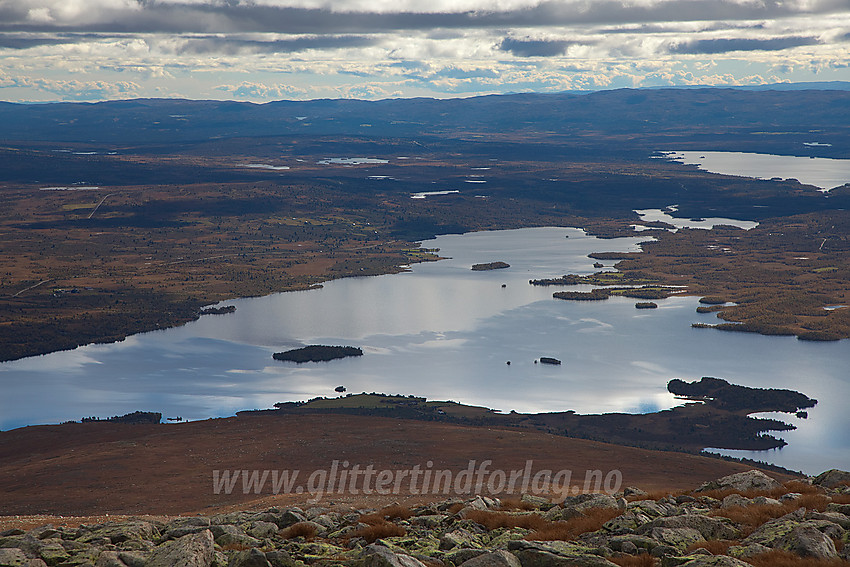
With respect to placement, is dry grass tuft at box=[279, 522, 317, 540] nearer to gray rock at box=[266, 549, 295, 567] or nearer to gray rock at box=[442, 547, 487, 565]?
gray rock at box=[266, 549, 295, 567]

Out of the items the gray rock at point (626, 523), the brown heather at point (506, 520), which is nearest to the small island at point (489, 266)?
the brown heather at point (506, 520)

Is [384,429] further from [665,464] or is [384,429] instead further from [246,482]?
[665,464]

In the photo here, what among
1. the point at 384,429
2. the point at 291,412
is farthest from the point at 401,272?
the point at 384,429

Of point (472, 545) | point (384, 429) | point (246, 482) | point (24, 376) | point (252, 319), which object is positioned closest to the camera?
point (472, 545)

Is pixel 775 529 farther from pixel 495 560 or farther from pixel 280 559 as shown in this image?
pixel 280 559

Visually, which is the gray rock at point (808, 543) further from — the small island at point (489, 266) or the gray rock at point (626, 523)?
the small island at point (489, 266)

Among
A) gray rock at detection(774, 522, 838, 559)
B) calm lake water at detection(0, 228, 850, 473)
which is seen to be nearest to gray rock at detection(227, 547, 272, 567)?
gray rock at detection(774, 522, 838, 559)
